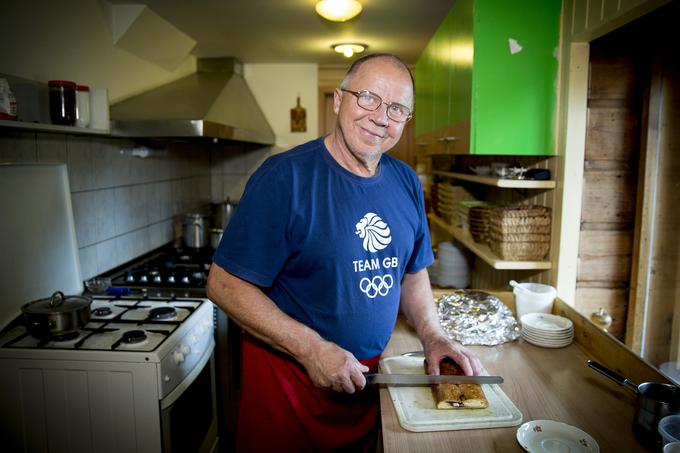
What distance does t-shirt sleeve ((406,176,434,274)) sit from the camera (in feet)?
4.60

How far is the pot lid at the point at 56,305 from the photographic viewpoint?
152 centimetres

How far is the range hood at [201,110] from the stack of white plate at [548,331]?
151 cm

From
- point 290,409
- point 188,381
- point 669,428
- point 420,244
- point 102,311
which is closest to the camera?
point 669,428

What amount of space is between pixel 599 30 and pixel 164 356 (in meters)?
1.68

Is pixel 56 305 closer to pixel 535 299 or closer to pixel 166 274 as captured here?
pixel 166 274

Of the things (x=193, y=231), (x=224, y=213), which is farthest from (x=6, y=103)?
(x=224, y=213)

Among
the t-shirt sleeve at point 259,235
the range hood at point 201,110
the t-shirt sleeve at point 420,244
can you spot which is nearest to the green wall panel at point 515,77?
the t-shirt sleeve at point 420,244

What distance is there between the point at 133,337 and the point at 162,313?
240mm

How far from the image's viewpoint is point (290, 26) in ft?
8.52

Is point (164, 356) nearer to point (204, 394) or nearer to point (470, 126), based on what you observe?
point (204, 394)

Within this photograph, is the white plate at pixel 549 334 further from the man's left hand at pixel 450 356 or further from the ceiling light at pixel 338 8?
the ceiling light at pixel 338 8

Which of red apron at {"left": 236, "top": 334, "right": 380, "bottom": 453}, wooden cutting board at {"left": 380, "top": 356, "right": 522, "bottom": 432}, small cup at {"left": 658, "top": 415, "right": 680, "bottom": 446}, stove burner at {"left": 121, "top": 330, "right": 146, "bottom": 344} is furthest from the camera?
stove burner at {"left": 121, "top": 330, "right": 146, "bottom": 344}

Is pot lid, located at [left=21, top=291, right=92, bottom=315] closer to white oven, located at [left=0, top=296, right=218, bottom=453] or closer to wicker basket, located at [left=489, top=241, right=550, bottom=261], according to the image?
white oven, located at [left=0, top=296, right=218, bottom=453]

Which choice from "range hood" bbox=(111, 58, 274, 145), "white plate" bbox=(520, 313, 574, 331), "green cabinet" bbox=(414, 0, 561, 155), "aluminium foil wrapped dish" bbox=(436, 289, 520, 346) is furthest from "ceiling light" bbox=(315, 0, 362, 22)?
"white plate" bbox=(520, 313, 574, 331)
